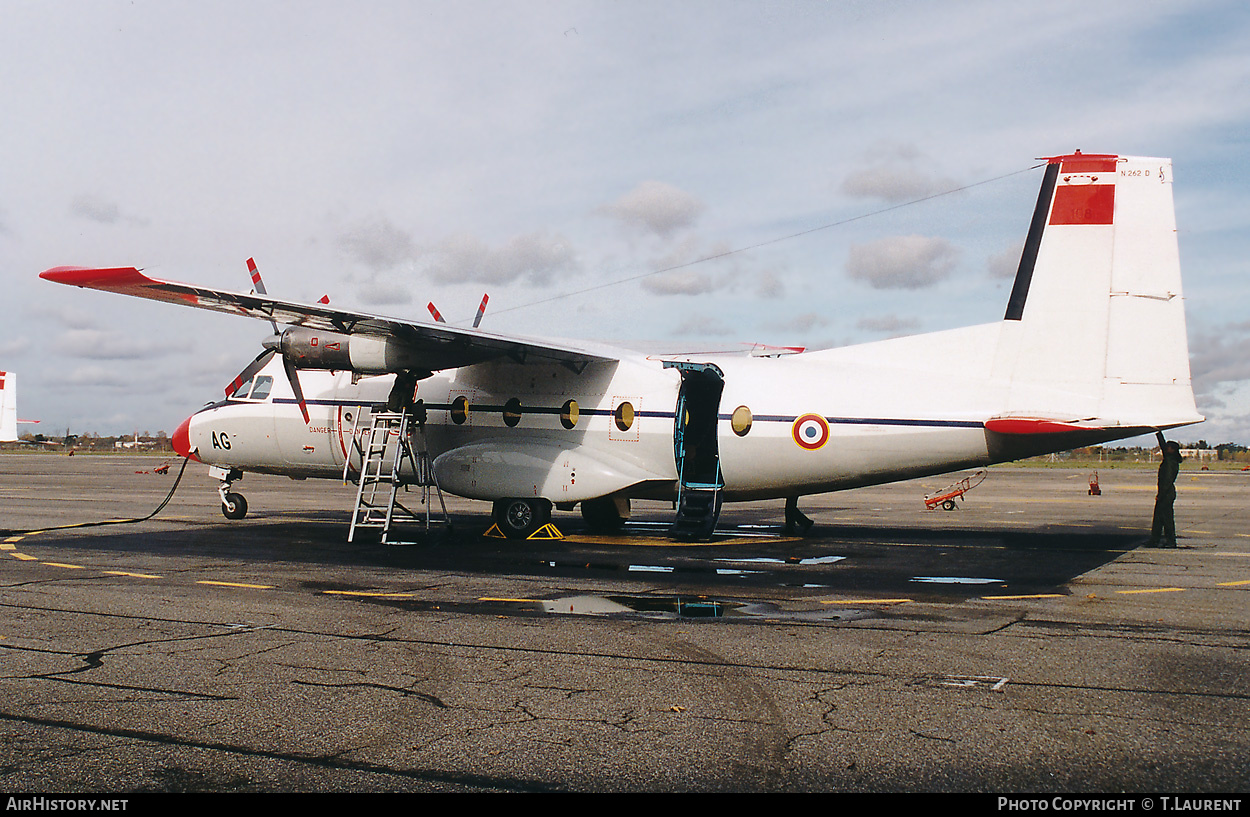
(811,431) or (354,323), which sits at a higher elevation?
(354,323)

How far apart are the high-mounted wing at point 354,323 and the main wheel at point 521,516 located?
9.58 feet

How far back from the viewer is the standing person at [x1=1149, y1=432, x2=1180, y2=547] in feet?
58.8

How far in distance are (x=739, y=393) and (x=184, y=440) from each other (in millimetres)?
13956

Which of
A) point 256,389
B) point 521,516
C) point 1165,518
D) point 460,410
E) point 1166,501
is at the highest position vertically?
point 256,389

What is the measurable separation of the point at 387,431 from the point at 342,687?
41.7 feet

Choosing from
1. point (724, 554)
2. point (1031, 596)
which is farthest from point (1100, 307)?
point (724, 554)

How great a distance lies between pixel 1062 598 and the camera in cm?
1149

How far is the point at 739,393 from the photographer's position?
708 inches

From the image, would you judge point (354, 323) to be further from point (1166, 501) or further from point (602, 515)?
point (1166, 501)

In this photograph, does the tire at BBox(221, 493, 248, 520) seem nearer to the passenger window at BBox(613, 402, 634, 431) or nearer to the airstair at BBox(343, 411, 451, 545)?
the airstair at BBox(343, 411, 451, 545)

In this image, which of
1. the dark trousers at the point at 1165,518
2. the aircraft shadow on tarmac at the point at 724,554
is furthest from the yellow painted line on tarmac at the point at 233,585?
the dark trousers at the point at 1165,518

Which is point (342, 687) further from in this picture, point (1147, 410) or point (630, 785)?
point (1147, 410)

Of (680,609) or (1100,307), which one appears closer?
(680,609)

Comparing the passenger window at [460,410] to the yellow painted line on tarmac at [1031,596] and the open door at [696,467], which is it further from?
the yellow painted line on tarmac at [1031,596]
